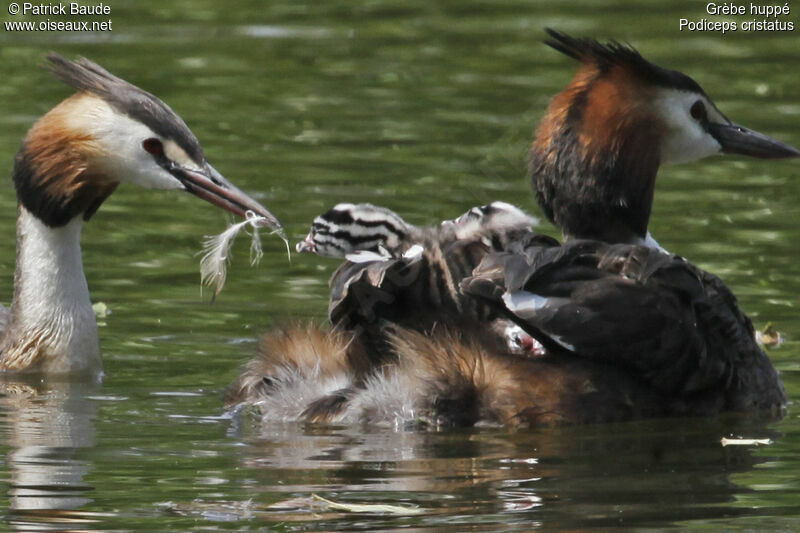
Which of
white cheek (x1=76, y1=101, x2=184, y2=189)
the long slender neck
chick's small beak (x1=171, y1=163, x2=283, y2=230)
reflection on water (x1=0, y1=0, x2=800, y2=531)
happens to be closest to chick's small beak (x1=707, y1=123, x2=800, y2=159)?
reflection on water (x1=0, y1=0, x2=800, y2=531)

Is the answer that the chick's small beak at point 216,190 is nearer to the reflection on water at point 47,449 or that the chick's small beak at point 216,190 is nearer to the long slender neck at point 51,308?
the long slender neck at point 51,308

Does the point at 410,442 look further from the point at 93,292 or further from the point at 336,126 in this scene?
the point at 336,126

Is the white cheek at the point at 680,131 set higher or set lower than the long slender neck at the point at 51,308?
higher

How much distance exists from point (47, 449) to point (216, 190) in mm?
1839

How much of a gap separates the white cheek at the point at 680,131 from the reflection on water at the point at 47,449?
A: 9.32 ft

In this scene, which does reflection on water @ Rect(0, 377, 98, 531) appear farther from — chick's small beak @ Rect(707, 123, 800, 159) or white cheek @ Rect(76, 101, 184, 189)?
chick's small beak @ Rect(707, 123, 800, 159)

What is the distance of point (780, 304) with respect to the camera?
9711 millimetres

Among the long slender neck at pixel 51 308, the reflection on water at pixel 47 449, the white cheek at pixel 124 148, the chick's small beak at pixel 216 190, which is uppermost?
the white cheek at pixel 124 148

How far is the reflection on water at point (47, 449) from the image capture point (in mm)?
6598

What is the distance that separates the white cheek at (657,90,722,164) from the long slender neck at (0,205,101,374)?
2823 millimetres

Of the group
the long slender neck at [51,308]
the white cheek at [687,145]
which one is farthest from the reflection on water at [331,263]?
the white cheek at [687,145]

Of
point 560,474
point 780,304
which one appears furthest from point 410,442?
point 780,304

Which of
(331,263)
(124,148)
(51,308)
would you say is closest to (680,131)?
(124,148)

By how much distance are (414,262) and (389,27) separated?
1009cm
